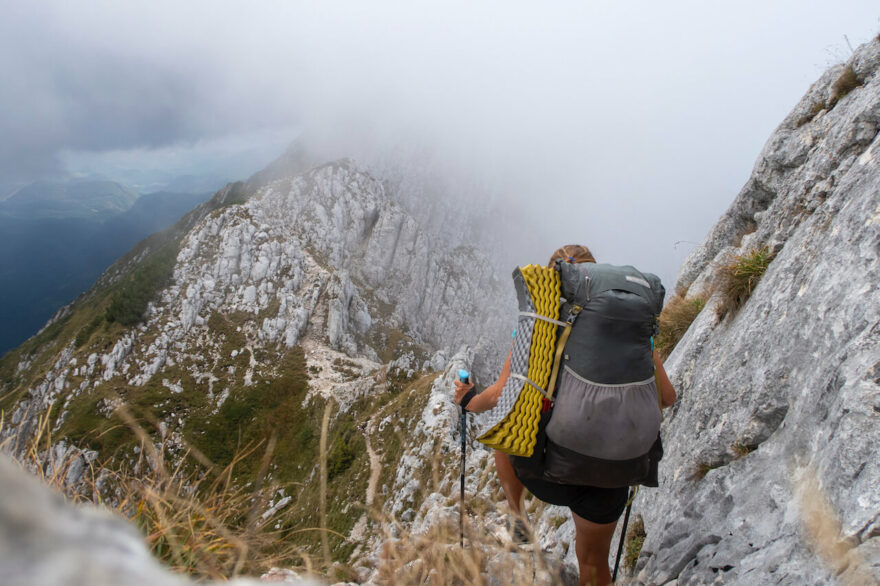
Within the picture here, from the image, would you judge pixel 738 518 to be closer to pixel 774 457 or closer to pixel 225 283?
pixel 774 457

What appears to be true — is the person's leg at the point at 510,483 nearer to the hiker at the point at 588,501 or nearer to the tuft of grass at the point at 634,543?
the hiker at the point at 588,501

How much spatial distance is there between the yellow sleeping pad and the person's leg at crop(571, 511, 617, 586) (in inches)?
39.1

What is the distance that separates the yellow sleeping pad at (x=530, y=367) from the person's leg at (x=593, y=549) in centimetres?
99

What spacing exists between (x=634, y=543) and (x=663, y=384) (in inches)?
83.0

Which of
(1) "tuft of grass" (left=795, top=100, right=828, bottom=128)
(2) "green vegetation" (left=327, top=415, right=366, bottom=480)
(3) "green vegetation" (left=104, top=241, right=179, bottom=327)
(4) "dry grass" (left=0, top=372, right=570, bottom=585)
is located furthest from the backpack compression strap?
(3) "green vegetation" (left=104, top=241, right=179, bottom=327)

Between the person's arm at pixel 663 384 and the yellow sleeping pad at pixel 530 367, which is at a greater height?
the yellow sleeping pad at pixel 530 367

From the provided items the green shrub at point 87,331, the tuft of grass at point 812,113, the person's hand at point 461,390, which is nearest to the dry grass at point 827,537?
the person's hand at point 461,390

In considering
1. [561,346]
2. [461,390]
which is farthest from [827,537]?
[461,390]

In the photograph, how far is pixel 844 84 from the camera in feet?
25.6

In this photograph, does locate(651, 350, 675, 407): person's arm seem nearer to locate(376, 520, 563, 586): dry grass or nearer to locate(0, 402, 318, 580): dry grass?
locate(376, 520, 563, 586): dry grass

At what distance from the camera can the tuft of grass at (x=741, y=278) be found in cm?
570

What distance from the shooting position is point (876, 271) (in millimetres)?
3375

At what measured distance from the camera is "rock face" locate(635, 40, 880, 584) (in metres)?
2.70

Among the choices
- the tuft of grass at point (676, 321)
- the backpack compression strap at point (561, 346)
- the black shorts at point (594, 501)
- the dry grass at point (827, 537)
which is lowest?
the tuft of grass at point (676, 321)
